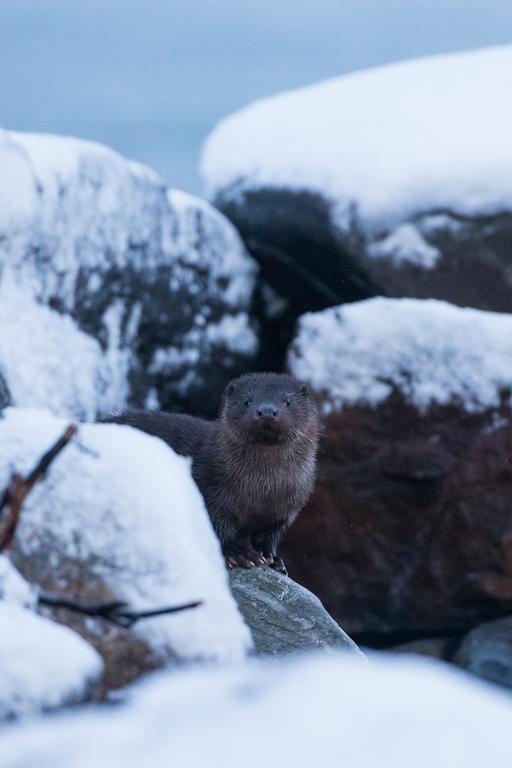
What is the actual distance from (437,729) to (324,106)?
304 inches

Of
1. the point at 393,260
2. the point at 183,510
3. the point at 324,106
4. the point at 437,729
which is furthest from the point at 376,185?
the point at 437,729

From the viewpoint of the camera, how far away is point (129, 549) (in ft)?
8.09

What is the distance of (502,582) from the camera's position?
7.00 m

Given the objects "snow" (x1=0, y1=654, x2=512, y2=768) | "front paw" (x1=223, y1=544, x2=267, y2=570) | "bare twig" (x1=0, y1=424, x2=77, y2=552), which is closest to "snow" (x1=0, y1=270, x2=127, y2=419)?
"front paw" (x1=223, y1=544, x2=267, y2=570)

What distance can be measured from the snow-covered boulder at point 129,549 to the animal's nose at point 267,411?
260cm

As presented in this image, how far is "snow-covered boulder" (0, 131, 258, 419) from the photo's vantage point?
6.58 meters

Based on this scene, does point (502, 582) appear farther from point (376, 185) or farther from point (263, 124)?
point (263, 124)

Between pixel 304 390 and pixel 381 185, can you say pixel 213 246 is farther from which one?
pixel 304 390

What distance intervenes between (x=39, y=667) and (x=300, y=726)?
657 mm

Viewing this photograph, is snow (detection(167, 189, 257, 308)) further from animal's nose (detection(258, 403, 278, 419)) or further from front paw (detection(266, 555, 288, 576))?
front paw (detection(266, 555, 288, 576))

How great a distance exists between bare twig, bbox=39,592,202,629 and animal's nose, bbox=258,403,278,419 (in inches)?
115

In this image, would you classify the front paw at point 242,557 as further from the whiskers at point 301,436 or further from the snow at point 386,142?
the snow at point 386,142

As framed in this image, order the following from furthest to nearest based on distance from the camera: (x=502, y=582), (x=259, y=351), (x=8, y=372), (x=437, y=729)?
(x=259, y=351) → (x=502, y=582) → (x=8, y=372) → (x=437, y=729)

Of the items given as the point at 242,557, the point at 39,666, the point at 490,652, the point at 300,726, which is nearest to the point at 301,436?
the point at 242,557
